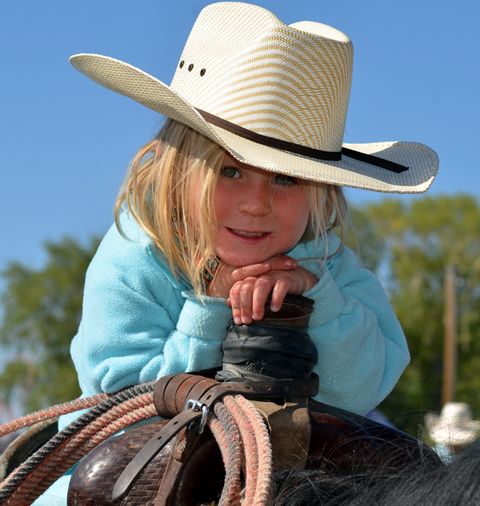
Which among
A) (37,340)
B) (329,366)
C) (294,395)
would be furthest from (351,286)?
(37,340)

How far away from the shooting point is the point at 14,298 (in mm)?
36844

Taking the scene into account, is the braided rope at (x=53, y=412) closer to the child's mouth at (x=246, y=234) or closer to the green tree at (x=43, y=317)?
the child's mouth at (x=246, y=234)

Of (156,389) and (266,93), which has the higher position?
(266,93)

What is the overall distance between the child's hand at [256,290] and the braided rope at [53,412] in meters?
0.35

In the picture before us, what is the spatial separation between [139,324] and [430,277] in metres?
43.7

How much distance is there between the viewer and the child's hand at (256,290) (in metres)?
1.98

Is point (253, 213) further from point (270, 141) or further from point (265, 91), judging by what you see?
point (265, 91)

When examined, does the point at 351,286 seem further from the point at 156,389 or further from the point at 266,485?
the point at 266,485

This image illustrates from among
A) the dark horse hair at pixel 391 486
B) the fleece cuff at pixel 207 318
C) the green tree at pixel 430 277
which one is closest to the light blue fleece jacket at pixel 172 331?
the fleece cuff at pixel 207 318

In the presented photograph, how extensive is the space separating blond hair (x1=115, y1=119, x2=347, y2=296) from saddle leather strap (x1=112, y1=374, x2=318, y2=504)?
0.34 m

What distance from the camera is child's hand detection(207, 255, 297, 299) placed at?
2154 millimetres

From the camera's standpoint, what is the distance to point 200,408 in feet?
5.87

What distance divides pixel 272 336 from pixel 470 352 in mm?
39209

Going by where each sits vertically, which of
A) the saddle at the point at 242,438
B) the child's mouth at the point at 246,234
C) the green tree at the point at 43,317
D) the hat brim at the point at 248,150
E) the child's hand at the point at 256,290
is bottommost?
the green tree at the point at 43,317
